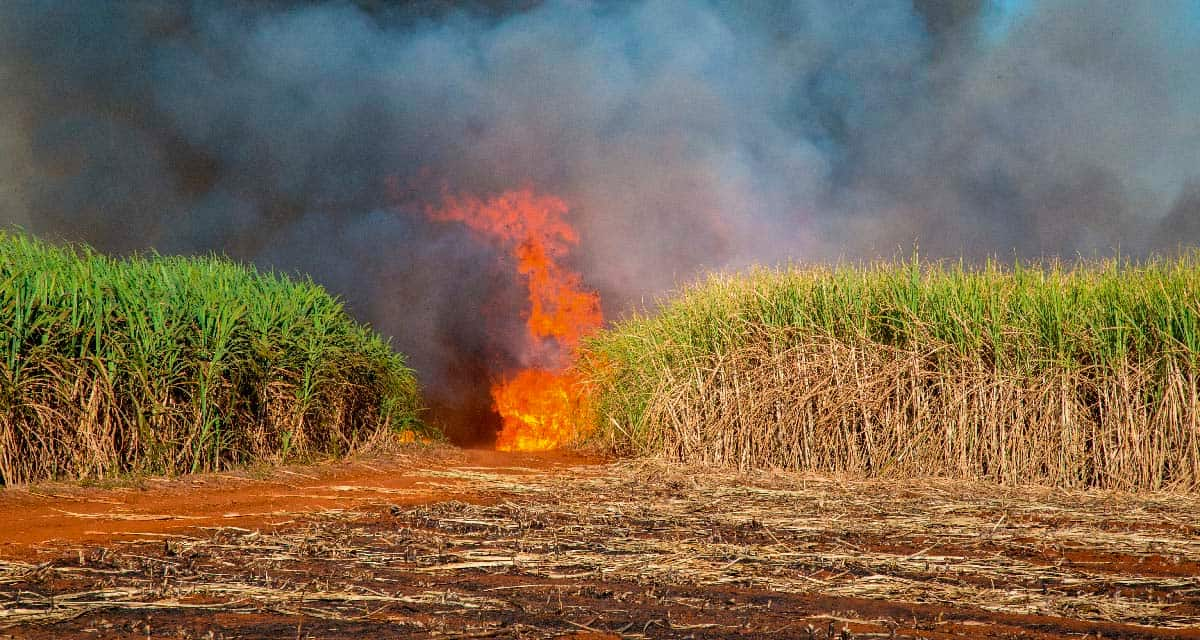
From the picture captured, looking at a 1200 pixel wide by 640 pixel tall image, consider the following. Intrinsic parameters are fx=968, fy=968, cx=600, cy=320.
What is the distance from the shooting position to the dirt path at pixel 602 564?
143 inches

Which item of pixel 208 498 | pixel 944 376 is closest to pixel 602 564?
pixel 208 498

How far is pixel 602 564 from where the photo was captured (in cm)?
468

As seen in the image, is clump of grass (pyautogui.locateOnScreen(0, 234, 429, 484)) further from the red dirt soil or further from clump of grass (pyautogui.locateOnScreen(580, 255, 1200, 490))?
clump of grass (pyautogui.locateOnScreen(580, 255, 1200, 490))

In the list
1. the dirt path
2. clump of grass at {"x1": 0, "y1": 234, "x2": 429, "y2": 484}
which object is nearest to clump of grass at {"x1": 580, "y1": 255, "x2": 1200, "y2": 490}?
the dirt path

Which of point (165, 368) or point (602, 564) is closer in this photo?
point (602, 564)

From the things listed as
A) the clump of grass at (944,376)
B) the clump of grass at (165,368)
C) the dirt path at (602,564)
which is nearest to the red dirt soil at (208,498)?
the dirt path at (602,564)

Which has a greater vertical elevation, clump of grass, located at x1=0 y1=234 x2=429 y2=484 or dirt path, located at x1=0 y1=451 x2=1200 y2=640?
clump of grass, located at x1=0 y1=234 x2=429 y2=484

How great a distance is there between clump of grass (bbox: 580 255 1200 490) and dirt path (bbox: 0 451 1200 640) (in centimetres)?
93

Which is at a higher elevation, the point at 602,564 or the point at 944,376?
the point at 944,376

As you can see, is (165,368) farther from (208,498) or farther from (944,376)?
(944,376)

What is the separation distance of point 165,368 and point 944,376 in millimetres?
7431

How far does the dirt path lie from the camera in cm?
364

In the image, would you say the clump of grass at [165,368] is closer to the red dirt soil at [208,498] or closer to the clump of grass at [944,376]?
the red dirt soil at [208,498]

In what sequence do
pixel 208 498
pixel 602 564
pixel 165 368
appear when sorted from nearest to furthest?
pixel 602 564 < pixel 208 498 < pixel 165 368
